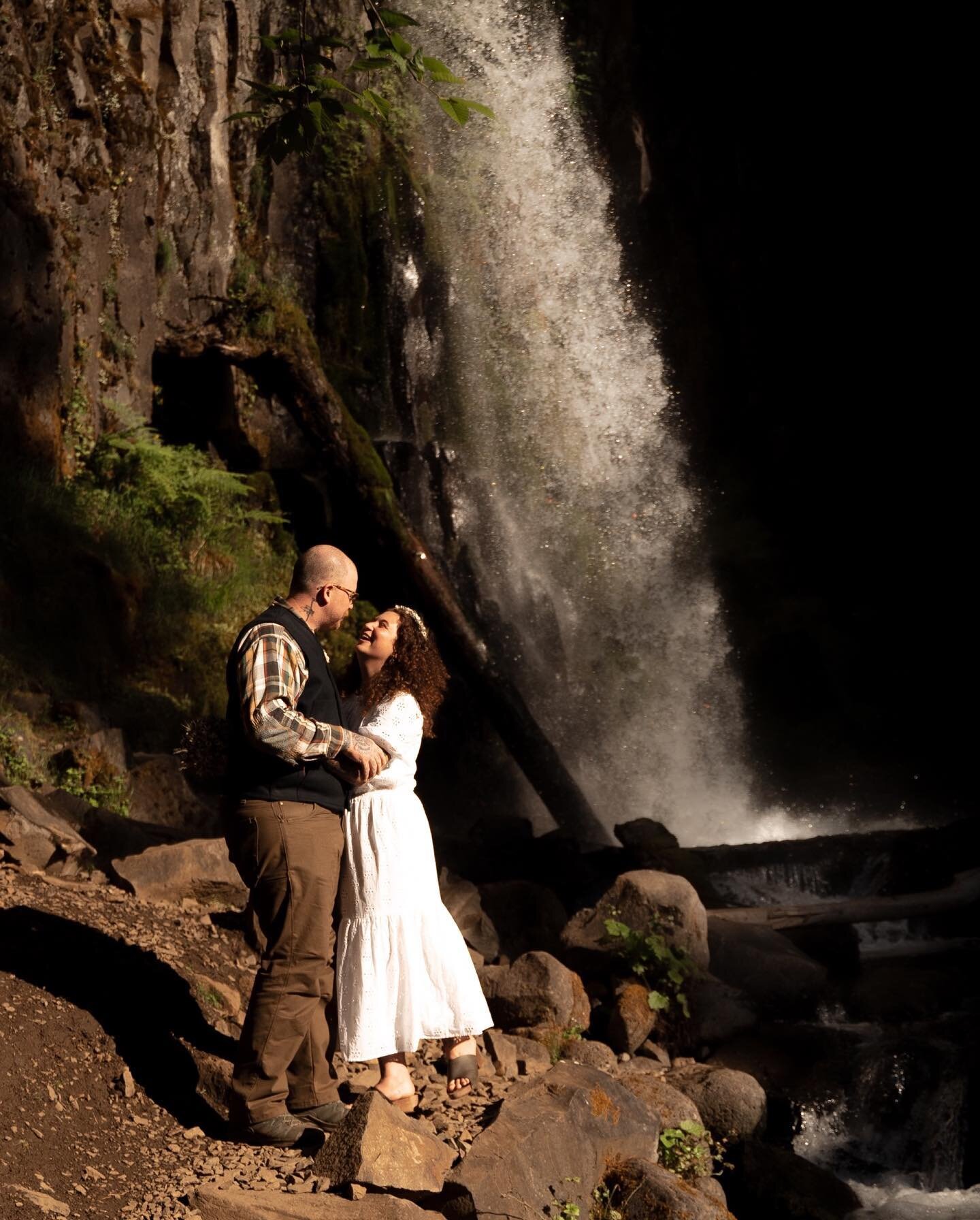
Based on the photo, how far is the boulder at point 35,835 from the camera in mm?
5832

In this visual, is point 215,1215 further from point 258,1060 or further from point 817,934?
point 817,934

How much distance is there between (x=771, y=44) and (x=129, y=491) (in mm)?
16612

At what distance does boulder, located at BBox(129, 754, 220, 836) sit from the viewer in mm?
8180

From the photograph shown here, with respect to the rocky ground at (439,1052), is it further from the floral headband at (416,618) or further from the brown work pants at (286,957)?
the floral headband at (416,618)

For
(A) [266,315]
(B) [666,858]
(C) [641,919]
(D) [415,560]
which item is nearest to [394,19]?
(C) [641,919]

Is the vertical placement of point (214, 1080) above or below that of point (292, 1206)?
above

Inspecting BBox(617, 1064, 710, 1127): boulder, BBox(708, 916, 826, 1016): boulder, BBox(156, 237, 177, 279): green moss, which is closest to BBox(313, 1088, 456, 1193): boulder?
BBox(617, 1064, 710, 1127): boulder

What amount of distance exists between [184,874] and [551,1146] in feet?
9.17

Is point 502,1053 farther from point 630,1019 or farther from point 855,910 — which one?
point 855,910

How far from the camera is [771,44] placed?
71.9 feet

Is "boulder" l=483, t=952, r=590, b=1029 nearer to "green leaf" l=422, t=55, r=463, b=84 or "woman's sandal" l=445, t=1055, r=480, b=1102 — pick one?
"woman's sandal" l=445, t=1055, r=480, b=1102

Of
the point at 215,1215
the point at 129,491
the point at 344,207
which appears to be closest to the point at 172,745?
the point at 129,491

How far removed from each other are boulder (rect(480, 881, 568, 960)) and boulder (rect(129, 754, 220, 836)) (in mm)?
2111

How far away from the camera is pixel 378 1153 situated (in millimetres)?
3799
